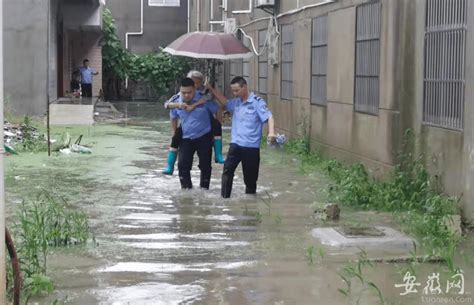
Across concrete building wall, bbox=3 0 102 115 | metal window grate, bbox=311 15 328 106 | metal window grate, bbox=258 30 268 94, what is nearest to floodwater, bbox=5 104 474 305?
metal window grate, bbox=311 15 328 106

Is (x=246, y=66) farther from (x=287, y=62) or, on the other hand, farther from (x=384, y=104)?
(x=384, y=104)

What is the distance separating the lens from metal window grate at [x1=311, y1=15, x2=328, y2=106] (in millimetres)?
13461

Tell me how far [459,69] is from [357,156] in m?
3.42

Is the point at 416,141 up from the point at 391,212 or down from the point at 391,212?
up

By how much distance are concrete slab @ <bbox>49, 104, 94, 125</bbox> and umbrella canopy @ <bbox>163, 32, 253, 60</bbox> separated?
9.79 metres

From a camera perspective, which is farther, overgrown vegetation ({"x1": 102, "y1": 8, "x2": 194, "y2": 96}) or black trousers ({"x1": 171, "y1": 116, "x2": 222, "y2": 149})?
overgrown vegetation ({"x1": 102, "y1": 8, "x2": 194, "y2": 96})

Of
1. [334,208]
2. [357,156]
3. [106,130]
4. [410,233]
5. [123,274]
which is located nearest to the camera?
[123,274]

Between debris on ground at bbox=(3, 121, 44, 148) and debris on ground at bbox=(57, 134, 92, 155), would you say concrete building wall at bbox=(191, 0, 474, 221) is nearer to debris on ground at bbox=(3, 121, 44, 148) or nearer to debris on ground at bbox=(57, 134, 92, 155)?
debris on ground at bbox=(57, 134, 92, 155)

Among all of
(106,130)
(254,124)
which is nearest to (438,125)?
(254,124)

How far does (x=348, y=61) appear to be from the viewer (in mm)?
12078

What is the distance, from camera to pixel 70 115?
796 inches

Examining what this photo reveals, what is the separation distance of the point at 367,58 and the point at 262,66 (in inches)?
308

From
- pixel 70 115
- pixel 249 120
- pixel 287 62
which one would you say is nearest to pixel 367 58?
pixel 249 120

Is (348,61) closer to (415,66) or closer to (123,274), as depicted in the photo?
(415,66)
